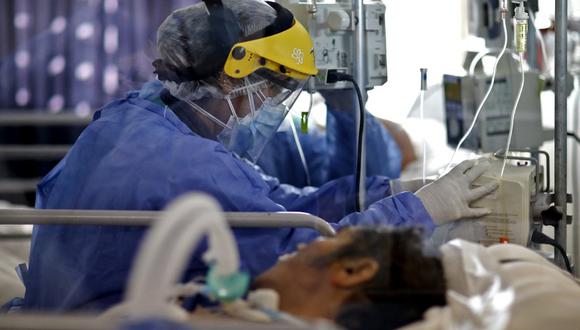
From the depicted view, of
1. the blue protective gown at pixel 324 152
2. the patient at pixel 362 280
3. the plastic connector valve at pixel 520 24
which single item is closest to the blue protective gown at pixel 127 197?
the patient at pixel 362 280

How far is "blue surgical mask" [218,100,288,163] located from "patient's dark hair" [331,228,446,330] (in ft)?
2.44

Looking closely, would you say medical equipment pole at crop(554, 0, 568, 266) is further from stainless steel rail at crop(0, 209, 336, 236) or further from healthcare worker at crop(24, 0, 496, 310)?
stainless steel rail at crop(0, 209, 336, 236)

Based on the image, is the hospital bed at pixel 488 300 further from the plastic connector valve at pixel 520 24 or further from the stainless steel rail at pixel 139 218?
the plastic connector valve at pixel 520 24

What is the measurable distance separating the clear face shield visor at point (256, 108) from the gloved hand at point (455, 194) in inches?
16.3

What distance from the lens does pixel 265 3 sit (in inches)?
87.0

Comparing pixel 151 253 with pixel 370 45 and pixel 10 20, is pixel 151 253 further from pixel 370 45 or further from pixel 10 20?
pixel 10 20

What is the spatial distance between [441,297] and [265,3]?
1.06 metres

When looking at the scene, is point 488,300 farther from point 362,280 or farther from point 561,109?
point 561,109

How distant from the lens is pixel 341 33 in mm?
2447

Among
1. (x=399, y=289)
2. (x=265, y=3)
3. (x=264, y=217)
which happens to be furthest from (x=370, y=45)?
(x=399, y=289)

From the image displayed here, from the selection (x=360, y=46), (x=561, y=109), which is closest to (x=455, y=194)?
(x=561, y=109)

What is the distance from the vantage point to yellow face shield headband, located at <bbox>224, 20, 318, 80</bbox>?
2.11m

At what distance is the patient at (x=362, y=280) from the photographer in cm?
135

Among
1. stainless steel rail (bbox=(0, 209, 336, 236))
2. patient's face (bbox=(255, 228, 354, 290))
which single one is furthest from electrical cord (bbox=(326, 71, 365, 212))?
patient's face (bbox=(255, 228, 354, 290))
